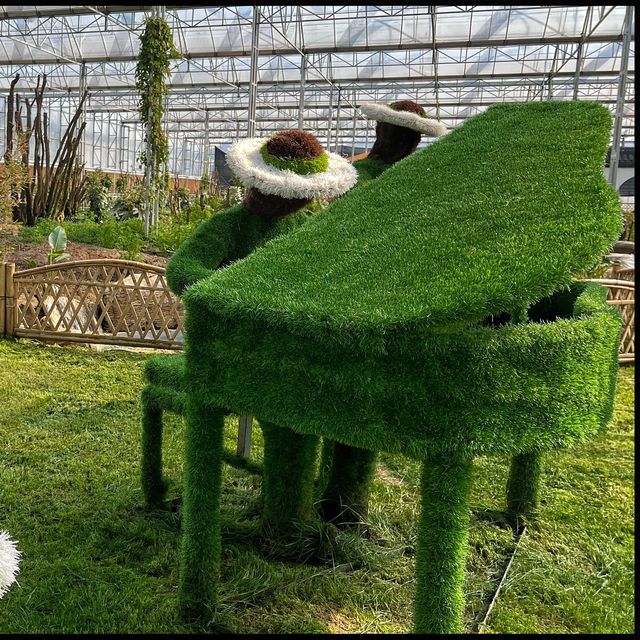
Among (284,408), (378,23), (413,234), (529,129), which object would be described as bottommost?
(284,408)

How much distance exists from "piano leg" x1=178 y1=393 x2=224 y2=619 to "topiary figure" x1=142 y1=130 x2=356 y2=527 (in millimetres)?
302

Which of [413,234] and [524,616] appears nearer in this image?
[413,234]

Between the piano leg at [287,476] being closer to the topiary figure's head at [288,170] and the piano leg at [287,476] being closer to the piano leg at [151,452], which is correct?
the piano leg at [151,452]

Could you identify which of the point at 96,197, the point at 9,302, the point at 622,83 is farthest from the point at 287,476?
the point at 96,197

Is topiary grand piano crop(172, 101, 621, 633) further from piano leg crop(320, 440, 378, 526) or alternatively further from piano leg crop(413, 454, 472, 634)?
piano leg crop(320, 440, 378, 526)

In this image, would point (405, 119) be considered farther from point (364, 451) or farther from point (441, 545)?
point (441, 545)

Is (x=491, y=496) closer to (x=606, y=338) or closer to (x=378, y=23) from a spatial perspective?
(x=606, y=338)

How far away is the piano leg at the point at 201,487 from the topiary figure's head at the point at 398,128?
1.38 meters

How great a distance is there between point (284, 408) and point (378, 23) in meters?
15.1

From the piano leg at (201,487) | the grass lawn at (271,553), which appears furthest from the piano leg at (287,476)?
the piano leg at (201,487)

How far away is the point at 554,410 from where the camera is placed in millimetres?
1337

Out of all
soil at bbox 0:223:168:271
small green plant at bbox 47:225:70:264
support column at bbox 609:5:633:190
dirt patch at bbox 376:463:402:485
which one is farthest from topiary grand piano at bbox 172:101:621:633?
support column at bbox 609:5:633:190

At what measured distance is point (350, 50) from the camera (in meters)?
15.2

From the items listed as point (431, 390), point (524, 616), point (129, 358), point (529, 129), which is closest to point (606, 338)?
point (431, 390)
